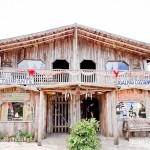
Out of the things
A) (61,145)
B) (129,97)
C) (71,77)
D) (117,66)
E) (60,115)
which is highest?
(117,66)

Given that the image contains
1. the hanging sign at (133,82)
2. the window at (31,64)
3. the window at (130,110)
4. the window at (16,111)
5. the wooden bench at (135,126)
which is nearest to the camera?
the wooden bench at (135,126)

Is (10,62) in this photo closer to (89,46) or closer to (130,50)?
(89,46)

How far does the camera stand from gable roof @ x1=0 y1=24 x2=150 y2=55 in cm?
1572

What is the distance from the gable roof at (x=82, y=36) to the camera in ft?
51.6

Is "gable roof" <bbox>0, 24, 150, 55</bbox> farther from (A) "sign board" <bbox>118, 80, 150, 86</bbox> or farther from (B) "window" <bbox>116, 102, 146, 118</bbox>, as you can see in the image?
(B) "window" <bbox>116, 102, 146, 118</bbox>

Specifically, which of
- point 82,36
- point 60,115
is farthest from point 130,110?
point 82,36

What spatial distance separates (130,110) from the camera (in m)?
15.7

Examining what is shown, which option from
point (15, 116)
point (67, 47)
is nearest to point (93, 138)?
point (15, 116)

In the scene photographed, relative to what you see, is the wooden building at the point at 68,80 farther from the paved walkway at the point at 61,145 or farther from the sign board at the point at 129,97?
the paved walkway at the point at 61,145

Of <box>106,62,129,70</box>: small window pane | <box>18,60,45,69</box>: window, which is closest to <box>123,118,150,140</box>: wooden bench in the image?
<box>106,62,129,70</box>: small window pane

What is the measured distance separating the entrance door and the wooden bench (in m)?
4.38

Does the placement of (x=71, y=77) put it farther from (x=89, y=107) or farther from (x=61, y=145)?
(x=61, y=145)

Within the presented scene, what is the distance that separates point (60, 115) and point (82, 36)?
20.6 ft

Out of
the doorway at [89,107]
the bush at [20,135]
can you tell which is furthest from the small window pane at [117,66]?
the bush at [20,135]
